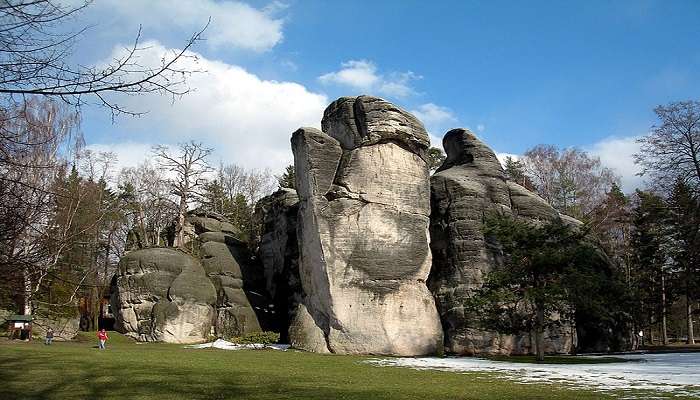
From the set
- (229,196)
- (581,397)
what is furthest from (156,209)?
(581,397)

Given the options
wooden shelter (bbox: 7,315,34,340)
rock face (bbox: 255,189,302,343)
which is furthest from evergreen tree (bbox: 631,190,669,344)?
wooden shelter (bbox: 7,315,34,340)

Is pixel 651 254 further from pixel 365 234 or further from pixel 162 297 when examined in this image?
pixel 162 297

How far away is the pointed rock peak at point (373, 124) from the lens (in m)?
30.2

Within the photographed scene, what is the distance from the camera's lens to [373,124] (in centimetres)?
3008

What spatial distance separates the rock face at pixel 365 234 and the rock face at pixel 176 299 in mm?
7773

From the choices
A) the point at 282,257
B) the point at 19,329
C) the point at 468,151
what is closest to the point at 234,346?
the point at 282,257

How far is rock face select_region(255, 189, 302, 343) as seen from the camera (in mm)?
37250

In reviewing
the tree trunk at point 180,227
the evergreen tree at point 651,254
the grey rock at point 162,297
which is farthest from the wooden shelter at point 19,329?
the evergreen tree at point 651,254

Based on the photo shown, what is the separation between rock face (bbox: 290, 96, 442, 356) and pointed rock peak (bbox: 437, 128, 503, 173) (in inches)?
235

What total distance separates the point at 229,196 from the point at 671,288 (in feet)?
141

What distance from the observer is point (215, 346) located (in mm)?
31312

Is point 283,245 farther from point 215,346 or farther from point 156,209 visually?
point 156,209

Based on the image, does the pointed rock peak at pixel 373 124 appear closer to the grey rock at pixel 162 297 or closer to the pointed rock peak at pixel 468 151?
the pointed rock peak at pixel 468 151

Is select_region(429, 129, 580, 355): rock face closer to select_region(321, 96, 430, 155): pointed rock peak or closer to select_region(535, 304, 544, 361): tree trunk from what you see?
select_region(321, 96, 430, 155): pointed rock peak
